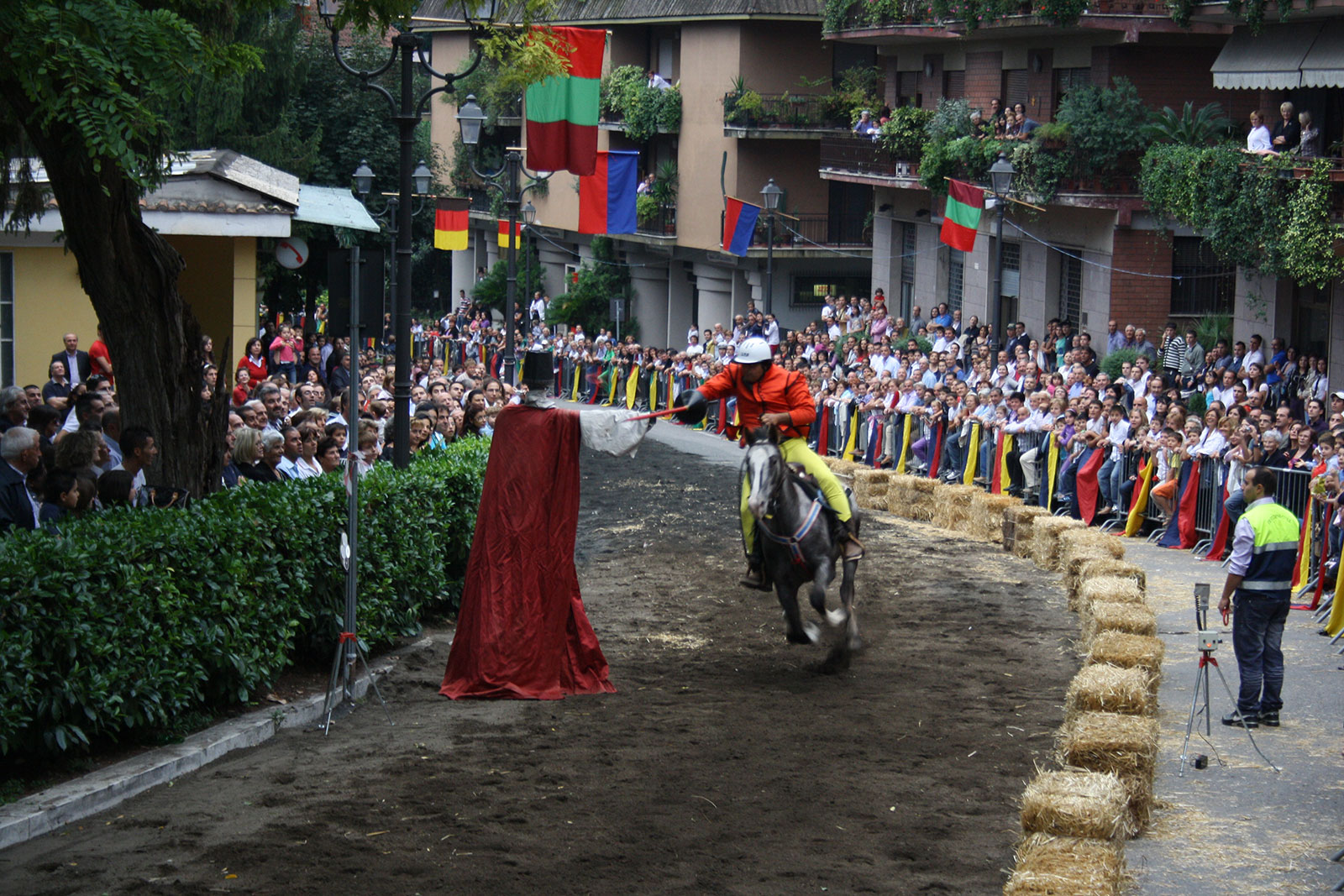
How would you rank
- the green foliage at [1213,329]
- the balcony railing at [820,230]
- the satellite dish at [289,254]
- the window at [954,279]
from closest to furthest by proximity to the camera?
the satellite dish at [289,254] → the green foliage at [1213,329] → the window at [954,279] → the balcony railing at [820,230]

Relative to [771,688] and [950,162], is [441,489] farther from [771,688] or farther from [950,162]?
[950,162]

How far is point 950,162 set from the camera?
33.4 metres

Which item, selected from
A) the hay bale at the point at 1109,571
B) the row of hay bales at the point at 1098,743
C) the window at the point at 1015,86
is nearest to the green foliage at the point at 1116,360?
the window at the point at 1015,86

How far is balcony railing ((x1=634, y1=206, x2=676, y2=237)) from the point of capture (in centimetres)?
4775

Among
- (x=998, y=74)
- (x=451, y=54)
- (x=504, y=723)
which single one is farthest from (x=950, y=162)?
(x=451, y=54)

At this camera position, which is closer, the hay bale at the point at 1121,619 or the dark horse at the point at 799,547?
the dark horse at the point at 799,547

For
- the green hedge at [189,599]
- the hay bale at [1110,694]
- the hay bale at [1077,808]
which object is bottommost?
the hay bale at [1077,808]

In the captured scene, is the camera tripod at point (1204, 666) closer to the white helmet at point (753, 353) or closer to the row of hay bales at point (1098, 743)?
the row of hay bales at point (1098, 743)

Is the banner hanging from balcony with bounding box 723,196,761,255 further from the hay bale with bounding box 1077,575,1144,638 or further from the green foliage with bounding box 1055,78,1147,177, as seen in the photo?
the hay bale with bounding box 1077,575,1144,638

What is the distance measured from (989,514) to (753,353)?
8511 mm

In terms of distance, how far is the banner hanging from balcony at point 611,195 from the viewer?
96.8 ft

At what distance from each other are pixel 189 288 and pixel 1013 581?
1317 cm

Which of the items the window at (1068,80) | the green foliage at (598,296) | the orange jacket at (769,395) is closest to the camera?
the orange jacket at (769,395)

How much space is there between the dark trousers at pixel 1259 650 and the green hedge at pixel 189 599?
21.4 ft
